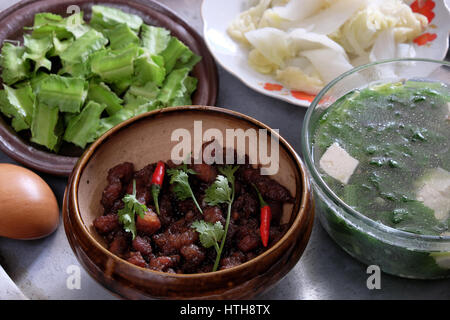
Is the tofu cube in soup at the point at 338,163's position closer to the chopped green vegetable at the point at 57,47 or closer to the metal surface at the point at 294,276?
the metal surface at the point at 294,276

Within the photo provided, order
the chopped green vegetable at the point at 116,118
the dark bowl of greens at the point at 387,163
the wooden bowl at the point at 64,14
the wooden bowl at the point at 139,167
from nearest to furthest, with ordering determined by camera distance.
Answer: the wooden bowl at the point at 139,167 → the dark bowl of greens at the point at 387,163 → the wooden bowl at the point at 64,14 → the chopped green vegetable at the point at 116,118

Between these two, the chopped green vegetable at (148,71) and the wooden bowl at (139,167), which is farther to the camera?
the chopped green vegetable at (148,71)

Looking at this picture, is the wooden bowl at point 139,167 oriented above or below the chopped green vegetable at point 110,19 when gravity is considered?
below

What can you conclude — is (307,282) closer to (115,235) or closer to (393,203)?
(393,203)

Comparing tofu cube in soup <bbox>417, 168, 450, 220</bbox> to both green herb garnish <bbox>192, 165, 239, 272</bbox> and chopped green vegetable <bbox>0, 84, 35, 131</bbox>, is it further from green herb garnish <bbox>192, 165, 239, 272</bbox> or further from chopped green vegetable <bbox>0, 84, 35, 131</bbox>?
chopped green vegetable <bbox>0, 84, 35, 131</bbox>

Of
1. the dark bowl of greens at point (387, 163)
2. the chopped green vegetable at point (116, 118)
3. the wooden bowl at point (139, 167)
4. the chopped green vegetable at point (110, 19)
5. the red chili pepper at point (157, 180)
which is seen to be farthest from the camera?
the chopped green vegetable at point (110, 19)

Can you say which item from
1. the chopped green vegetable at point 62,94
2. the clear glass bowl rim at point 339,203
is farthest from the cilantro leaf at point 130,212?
the chopped green vegetable at point 62,94

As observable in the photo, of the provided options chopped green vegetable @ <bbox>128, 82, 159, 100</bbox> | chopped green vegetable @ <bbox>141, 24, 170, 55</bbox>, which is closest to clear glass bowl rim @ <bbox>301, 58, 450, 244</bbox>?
chopped green vegetable @ <bbox>128, 82, 159, 100</bbox>
